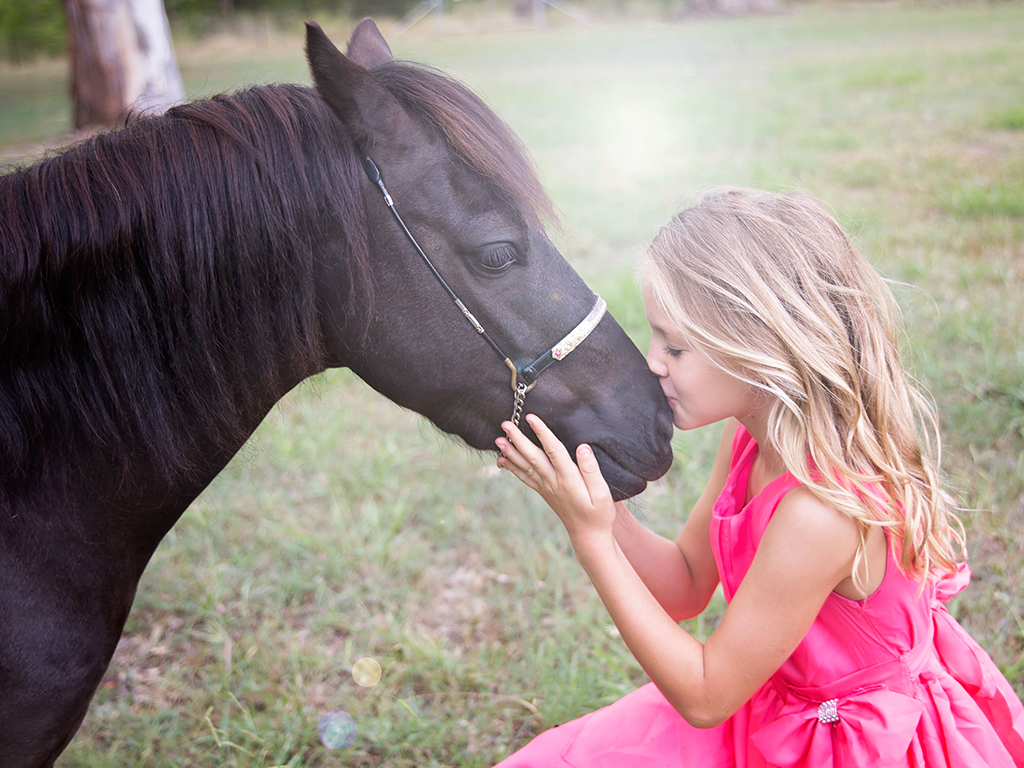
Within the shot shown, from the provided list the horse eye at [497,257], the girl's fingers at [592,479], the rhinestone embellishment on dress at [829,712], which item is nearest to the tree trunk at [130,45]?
the horse eye at [497,257]

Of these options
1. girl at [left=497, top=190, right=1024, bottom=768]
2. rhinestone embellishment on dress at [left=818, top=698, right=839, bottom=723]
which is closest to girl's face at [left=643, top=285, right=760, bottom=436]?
girl at [left=497, top=190, right=1024, bottom=768]

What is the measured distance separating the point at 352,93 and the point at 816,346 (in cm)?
105

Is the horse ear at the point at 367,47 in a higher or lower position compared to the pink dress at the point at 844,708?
higher

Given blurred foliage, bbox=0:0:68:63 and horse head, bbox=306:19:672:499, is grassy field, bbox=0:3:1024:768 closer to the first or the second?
horse head, bbox=306:19:672:499

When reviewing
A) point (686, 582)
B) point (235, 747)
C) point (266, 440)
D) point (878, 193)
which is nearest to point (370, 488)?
point (266, 440)

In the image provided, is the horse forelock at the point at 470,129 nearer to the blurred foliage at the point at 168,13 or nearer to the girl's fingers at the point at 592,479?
the girl's fingers at the point at 592,479

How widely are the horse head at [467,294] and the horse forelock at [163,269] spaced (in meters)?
0.08

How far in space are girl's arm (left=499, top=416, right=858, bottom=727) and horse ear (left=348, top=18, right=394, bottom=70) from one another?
108cm

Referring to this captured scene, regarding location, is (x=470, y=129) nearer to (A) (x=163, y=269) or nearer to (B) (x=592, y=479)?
(A) (x=163, y=269)

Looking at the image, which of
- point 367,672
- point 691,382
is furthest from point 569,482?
point 367,672

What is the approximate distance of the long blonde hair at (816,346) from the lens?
1396 mm

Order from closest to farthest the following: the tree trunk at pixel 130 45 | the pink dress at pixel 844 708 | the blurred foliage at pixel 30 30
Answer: the pink dress at pixel 844 708
the tree trunk at pixel 130 45
the blurred foliage at pixel 30 30

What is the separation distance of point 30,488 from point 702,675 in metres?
1.38

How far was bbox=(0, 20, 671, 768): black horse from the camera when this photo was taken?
1.31m
